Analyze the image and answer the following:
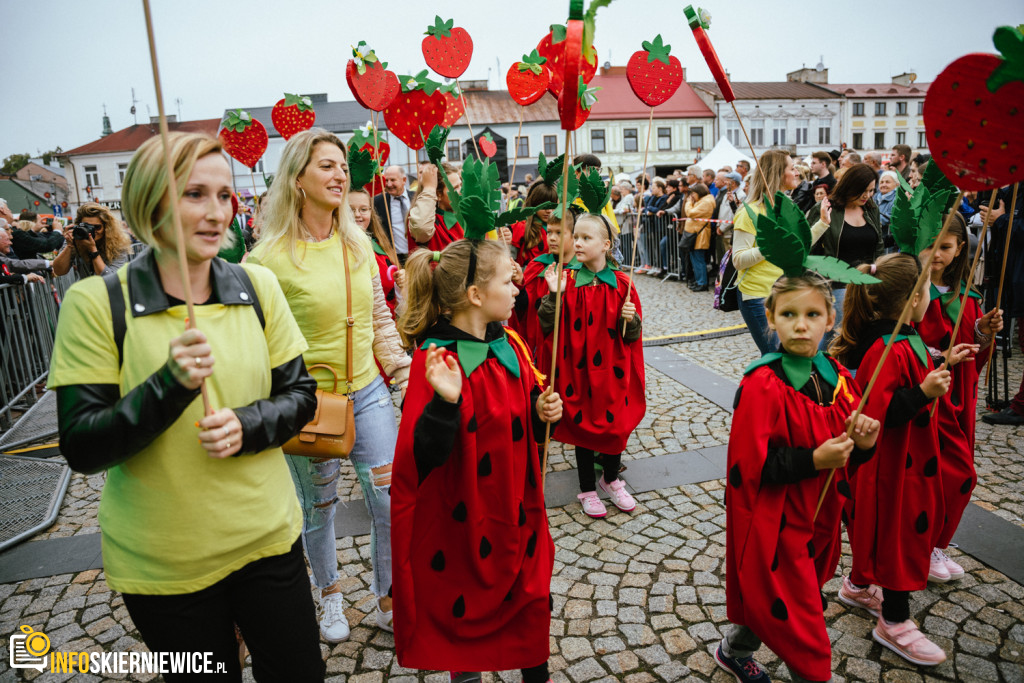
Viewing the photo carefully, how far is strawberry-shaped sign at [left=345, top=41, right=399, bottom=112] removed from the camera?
4168 mm

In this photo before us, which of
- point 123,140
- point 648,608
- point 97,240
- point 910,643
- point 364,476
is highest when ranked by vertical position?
point 123,140

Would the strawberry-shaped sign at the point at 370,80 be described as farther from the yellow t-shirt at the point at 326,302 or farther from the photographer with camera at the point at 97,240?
the photographer with camera at the point at 97,240

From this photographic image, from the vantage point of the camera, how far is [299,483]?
9.46 feet

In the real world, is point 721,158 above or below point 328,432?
above

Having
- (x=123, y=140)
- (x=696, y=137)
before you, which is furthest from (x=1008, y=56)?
(x=123, y=140)

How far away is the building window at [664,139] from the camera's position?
45344 millimetres

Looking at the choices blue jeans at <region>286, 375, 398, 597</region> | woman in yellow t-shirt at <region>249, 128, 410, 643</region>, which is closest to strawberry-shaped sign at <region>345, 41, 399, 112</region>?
woman in yellow t-shirt at <region>249, 128, 410, 643</region>

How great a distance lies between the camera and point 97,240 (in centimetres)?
512

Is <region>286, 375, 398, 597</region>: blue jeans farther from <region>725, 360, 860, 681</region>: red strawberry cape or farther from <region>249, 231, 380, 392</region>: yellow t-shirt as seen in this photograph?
<region>725, 360, 860, 681</region>: red strawberry cape

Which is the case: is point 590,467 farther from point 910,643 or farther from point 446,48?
point 446,48

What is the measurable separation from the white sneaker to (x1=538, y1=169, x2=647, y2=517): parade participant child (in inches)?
65.2

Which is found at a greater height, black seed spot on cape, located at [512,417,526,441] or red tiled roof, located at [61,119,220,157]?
red tiled roof, located at [61,119,220,157]

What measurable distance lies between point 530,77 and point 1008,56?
337 centimetres

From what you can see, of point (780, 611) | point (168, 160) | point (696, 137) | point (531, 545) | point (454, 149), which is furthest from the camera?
point (696, 137)
